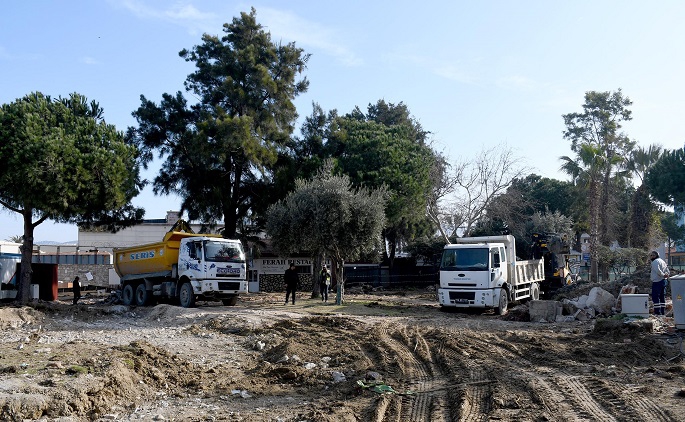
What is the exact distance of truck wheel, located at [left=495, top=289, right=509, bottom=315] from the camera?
2116 centimetres

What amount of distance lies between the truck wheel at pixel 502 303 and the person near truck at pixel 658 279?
507 cm

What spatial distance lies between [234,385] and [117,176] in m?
16.6

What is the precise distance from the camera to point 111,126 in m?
25.3

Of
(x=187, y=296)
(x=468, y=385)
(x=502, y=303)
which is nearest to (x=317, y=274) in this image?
(x=187, y=296)

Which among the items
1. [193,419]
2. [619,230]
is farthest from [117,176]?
[619,230]

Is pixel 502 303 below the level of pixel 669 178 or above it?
below

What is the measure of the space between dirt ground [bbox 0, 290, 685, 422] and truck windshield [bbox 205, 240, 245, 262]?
18.3ft

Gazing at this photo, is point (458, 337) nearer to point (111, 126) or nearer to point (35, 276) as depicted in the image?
point (111, 126)

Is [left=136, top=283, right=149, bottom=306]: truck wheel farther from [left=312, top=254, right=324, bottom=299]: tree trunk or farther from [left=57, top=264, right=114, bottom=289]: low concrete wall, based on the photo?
[left=57, top=264, right=114, bottom=289]: low concrete wall

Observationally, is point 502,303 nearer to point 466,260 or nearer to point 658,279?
point 466,260

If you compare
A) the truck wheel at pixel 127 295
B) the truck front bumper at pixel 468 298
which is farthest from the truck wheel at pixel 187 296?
the truck front bumper at pixel 468 298

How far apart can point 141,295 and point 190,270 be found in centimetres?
419

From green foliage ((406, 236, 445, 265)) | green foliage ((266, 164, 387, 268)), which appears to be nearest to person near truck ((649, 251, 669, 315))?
green foliage ((266, 164, 387, 268))

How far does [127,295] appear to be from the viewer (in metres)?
26.8
